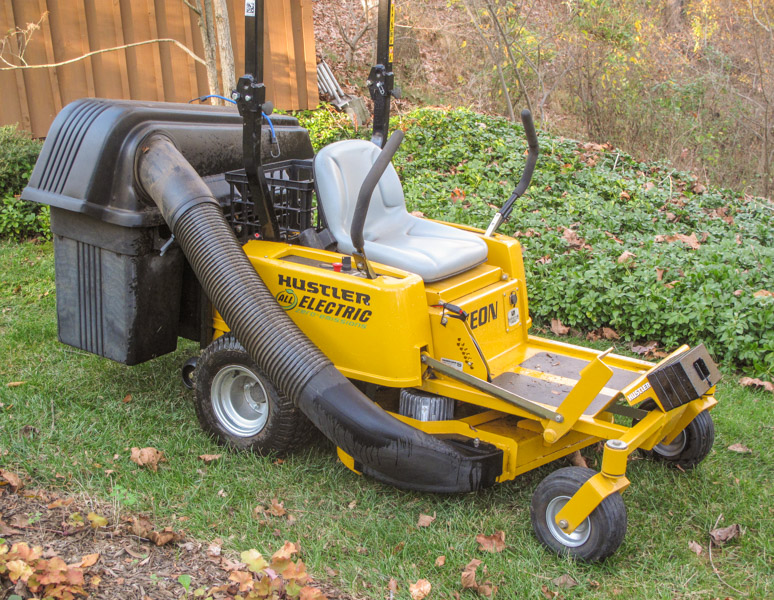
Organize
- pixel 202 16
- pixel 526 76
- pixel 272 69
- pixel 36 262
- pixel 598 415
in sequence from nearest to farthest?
pixel 598 415
pixel 36 262
pixel 202 16
pixel 272 69
pixel 526 76

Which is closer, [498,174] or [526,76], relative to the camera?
[498,174]

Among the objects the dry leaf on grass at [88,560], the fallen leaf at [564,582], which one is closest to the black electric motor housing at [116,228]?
the dry leaf on grass at [88,560]

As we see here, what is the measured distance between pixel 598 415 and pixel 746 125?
892 centimetres

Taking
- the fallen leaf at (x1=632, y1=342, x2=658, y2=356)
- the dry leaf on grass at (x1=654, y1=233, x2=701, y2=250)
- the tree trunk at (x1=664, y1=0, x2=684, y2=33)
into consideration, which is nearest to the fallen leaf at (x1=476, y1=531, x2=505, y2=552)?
the fallen leaf at (x1=632, y1=342, x2=658, y2=356)

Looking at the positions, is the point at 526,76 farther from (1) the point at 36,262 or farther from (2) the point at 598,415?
(2) the point at 598,415

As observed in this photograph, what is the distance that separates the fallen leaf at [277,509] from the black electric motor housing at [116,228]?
3.62ft

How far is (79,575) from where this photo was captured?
261cm

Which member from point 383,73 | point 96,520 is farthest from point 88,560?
point 383,73

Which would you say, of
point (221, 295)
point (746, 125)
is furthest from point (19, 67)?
point (746, 125)

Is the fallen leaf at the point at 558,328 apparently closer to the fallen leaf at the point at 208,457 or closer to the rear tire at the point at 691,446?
the rear tire at the point at 691,446

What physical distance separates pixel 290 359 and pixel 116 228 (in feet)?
3.77

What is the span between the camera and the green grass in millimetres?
3059

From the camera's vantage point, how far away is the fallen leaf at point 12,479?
11.0 feet

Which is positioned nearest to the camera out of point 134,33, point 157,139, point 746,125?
point 157,139
